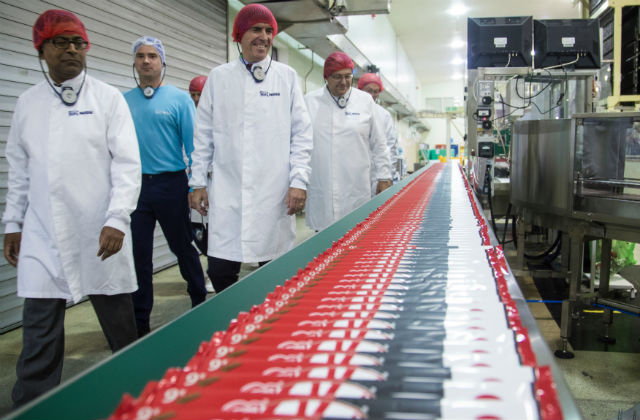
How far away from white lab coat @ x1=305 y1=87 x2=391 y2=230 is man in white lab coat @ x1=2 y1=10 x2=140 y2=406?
1594 millimetres

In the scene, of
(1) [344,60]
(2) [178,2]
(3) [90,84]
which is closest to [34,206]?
(3) [90,84]

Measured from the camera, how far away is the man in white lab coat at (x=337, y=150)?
10.8 ft

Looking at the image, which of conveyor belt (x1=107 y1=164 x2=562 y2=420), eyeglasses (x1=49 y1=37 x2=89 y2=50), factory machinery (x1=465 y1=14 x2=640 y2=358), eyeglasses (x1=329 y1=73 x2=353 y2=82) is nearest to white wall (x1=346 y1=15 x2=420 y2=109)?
factory machinery (x1=465 y1=14 x2=640 y2=358)

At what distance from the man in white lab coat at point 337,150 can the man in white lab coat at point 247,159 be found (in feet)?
2.92

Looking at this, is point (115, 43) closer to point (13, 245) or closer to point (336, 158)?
point (336, 158)

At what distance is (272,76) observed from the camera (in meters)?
2.38

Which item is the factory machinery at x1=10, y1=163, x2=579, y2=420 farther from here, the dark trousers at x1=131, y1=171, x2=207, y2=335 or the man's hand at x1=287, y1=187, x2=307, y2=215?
the dark trousers at x1=131, y1=171, x2=207, y2=335

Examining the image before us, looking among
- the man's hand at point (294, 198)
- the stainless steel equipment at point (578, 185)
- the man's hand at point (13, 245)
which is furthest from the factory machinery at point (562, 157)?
the man's hand at point (13, 245)

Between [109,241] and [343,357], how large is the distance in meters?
1.40

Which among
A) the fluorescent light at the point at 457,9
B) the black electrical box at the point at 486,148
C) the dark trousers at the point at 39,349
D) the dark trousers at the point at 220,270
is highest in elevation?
the fluorescent light at the point at 457,9

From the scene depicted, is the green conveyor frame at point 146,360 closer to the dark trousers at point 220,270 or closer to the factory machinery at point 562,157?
the dark trousers at point 220,270

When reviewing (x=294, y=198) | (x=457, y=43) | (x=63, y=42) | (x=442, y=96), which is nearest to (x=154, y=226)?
(x=294, y=198)

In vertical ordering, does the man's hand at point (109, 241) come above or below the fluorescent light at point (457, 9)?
below

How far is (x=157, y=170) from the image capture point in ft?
8.94
